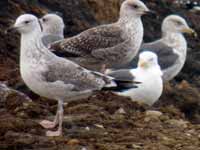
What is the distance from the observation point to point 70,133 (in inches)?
303

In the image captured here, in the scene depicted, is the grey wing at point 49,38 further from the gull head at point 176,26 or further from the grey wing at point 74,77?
the grey wing at point 74,77

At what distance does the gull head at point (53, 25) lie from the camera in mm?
12851

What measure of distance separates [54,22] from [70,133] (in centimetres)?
536

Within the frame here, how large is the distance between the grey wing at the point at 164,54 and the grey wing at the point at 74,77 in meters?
3.98

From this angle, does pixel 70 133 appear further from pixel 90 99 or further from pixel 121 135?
pixel 90 99

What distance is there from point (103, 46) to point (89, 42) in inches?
8.4

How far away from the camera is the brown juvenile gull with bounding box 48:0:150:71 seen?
10.6 metres

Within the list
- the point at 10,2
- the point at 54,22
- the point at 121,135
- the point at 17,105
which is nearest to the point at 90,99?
the point at 17,105

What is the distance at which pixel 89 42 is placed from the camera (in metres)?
10.7

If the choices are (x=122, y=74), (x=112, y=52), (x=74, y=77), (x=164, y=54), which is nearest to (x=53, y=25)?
(x=164, y=54)

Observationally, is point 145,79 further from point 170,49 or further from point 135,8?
point 170,49

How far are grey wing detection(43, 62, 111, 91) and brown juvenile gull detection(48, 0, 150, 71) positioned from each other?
2482mm

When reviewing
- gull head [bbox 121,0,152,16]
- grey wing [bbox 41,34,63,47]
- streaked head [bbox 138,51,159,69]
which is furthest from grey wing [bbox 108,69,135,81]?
grey wing [bbox 41,34,63,47]

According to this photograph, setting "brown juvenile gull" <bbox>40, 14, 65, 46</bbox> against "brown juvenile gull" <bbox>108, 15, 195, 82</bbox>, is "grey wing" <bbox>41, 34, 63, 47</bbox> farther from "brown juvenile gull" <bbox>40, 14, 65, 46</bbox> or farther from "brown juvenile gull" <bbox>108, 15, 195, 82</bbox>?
"brown juvenile gull" <bbox>108, 15, 195, 82</bbox>
